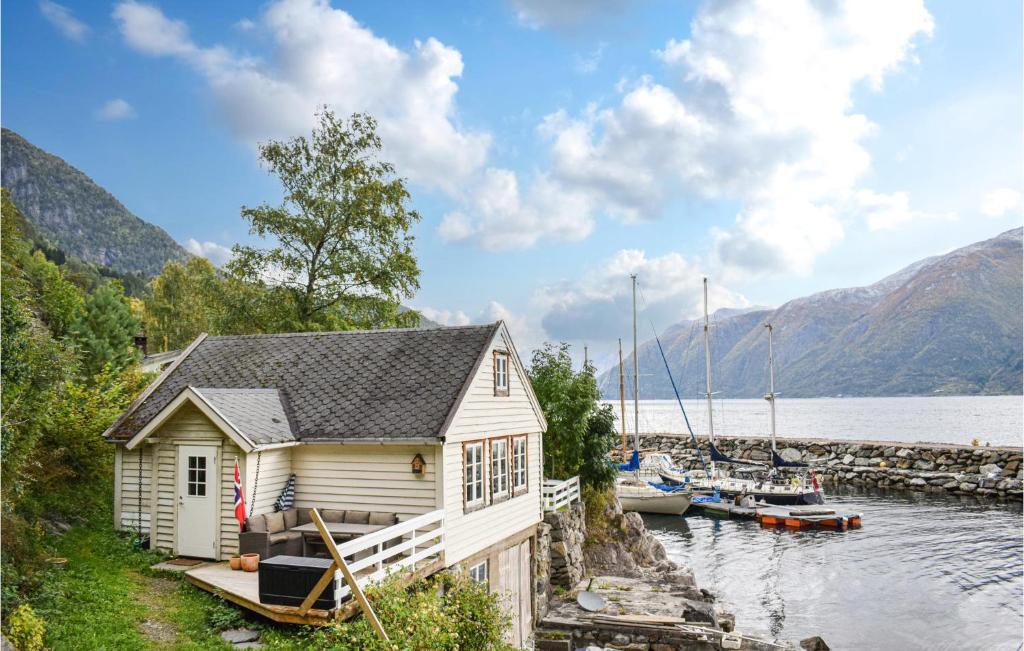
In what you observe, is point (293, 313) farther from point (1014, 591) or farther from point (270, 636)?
point (1014, 591)

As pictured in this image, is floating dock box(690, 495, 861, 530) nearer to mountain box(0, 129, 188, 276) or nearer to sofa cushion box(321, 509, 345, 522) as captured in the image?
sofa cushion box(321, 509, 345, 522)

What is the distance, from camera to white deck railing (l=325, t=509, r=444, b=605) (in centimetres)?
1081

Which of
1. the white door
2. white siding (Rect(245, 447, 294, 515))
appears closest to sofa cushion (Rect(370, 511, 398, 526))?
white siding (Rect(245, 447, 294, 515))

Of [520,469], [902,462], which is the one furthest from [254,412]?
[902,462]

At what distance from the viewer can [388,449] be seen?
573 inches

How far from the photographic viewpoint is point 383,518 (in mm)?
14336

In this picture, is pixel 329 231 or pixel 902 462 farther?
pixel 902 462

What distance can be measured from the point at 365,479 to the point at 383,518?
3.32 feet

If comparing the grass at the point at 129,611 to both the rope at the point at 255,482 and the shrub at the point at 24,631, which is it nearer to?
the shrub at the point at 24,631

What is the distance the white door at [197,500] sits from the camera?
14.4 m

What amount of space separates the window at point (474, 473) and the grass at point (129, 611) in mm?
5411

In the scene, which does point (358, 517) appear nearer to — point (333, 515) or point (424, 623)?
point (333, 515)

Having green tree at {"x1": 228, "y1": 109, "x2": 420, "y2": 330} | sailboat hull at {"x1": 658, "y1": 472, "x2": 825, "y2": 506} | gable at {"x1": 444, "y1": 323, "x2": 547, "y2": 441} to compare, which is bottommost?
sailboat hull at {"x1": 658, "y1": 472, "x2": 825, "y2": 506}

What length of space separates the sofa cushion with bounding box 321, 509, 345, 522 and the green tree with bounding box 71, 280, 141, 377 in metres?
18.7
